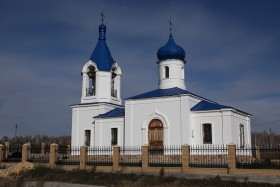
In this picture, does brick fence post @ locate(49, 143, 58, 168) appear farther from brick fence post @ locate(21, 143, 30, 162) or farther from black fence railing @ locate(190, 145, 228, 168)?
black fence railing @ locate(190, 145, 228, 168)

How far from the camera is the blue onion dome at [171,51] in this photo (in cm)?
2398

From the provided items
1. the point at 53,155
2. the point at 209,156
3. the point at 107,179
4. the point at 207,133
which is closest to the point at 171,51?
the point at 207,133

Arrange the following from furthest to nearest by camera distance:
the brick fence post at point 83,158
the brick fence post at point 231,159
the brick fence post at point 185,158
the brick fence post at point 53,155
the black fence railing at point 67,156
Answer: the black fence railing at point 67,156 < the brick fence post at point 53,155 < the brick fence post at point 83,158 < the brick fence post at point 185,158 < the brick fence post at point 231,159

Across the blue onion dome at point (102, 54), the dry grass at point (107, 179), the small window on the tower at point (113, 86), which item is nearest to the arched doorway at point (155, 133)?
the dry grass at point (107, 179)

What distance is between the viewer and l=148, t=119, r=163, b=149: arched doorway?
21125mm

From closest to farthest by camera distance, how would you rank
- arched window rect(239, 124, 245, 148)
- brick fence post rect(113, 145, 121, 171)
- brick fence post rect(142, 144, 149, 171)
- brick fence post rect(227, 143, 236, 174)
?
brick fence post rect(227, 143, 236, 174) < brick fence post rect(142, 144, 149, 171) < brick fence post rect(113, 145, 121, 171) < arched window rect(239, 124, 245, 148)

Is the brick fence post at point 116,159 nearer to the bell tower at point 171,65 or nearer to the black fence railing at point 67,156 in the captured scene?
the black fence railing at point 67,156

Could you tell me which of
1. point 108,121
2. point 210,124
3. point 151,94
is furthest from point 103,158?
point 210,124

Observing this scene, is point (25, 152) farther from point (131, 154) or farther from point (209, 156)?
point (209, 156)

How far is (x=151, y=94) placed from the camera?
22.4 metres

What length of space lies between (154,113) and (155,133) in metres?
1.16

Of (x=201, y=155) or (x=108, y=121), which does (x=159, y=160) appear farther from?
(x=108, y=121)

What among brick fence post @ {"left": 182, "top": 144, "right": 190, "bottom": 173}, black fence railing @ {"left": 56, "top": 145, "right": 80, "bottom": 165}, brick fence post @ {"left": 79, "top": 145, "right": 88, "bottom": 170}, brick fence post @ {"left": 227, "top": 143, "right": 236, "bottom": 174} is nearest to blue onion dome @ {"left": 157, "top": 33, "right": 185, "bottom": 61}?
black fence railing @ {"left": 56, "top": 145, "right": 80, "bottom": 165}

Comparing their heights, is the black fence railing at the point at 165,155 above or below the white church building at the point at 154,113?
below
